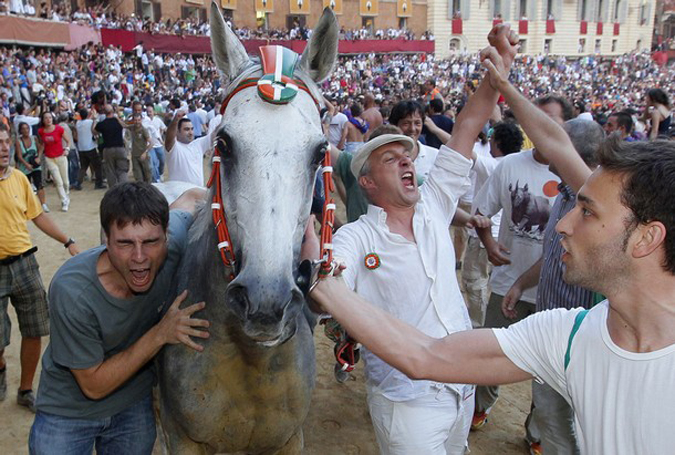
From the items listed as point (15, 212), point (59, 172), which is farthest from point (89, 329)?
point (59, 172)

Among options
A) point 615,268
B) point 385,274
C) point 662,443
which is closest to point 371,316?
point 385,274

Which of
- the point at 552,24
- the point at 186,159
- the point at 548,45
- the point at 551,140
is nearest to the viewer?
the point at 551,140

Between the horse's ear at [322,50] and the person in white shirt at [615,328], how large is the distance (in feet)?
4.12

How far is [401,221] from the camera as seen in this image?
2926 mm

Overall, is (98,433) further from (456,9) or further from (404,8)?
(456,9)

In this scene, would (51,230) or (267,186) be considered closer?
(267,186)

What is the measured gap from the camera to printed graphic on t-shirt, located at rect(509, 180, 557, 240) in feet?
13.6

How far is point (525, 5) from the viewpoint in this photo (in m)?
66.9

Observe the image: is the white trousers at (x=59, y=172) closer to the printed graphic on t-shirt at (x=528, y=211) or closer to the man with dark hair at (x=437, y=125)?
the man with dark hair at (x=437, y=125)

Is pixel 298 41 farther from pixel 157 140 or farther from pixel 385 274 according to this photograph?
pixel 385 274

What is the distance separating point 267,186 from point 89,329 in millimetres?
1165

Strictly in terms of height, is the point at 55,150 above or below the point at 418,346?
below

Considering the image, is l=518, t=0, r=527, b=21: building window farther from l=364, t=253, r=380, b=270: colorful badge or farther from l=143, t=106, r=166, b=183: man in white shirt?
l=364, t=253, r=380, b=270: colorful badge

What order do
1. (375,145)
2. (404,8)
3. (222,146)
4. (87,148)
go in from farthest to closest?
(404,8) < (87,148) < (375,145) < (222,146)
